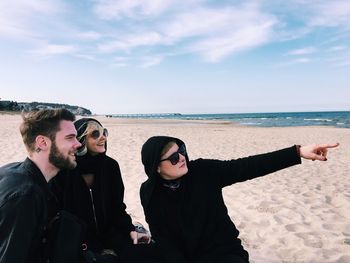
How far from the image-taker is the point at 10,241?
2.21 meters

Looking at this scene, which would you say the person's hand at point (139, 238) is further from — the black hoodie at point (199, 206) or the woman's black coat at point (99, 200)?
the black hoodie at point (199, 206)

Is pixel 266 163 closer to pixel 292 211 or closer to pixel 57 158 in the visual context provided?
pixel 57 158

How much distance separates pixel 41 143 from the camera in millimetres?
2707

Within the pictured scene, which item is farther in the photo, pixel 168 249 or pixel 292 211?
pixel 292 211

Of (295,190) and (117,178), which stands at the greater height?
(117,178)

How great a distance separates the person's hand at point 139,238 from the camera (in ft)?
12.4

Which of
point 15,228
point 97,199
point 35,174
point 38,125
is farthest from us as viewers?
point 97,199

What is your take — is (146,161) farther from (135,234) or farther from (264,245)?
(264,245)

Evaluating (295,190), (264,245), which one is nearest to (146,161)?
(264,245)

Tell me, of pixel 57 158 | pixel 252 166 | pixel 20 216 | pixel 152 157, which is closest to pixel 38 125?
pixel 57 158

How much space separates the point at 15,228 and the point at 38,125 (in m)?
0.76

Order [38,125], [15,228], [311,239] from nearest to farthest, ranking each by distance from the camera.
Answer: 1. [15,228]
2. [38,125]
3. [311,239]

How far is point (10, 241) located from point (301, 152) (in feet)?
7.82

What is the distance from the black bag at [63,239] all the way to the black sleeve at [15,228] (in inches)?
10.3
